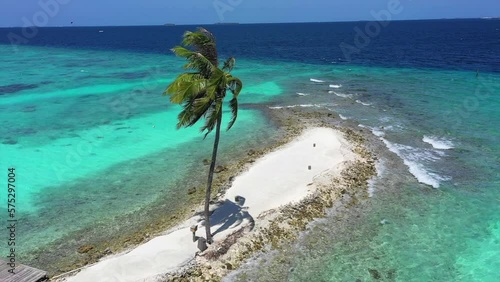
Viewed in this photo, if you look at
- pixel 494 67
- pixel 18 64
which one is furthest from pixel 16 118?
pixel 494 67

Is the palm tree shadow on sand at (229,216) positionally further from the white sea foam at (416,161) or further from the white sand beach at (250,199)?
the white sea foam at (416,161)

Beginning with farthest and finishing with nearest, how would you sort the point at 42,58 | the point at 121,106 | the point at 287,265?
1. the point at 42,58
2. the point at 121,106
3. the point at 287,265

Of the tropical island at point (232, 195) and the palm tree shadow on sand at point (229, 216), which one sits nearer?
the tropical island at point (232, 195)

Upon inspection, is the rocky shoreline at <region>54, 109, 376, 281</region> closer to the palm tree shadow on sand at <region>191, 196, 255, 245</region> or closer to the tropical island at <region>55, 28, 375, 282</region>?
the tropical island at <region>55, 28, 375, 282</region>

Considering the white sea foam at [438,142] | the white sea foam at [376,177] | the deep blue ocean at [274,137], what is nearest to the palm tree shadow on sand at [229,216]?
the deep blue ocean at [274,137]

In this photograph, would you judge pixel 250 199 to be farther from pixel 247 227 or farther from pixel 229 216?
pixel 247 227

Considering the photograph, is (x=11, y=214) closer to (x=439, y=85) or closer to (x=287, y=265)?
(x=287, y=265)

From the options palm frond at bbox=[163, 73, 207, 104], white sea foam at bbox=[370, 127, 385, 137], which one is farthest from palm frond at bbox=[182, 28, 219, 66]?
white sea foam at bbox=[370, 127, 385, 137]
